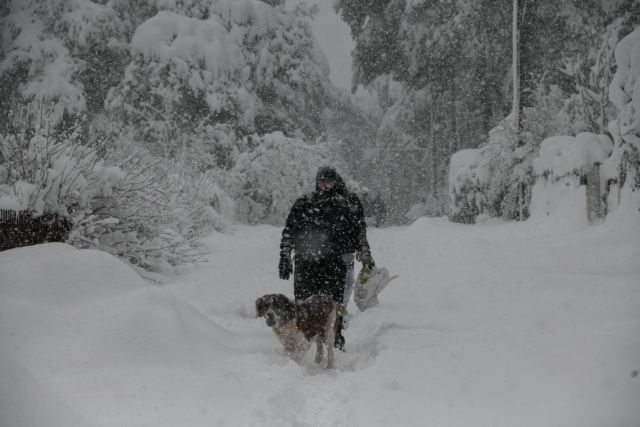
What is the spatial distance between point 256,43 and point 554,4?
10.6 m

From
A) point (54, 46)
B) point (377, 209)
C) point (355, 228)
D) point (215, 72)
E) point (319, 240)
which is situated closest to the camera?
point (319, 240)

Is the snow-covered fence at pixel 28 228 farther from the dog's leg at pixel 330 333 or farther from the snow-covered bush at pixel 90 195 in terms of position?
the dog's leg at pixel 330 333

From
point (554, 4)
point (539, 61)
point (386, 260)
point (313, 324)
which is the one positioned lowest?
point (386, 260)

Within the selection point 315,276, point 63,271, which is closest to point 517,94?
point 315,276

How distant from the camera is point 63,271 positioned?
4.55 metres

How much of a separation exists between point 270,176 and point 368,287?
11898 millimetres

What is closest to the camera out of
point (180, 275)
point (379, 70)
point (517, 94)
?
point (180, 275)

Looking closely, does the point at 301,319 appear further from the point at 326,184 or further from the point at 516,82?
the point at 516,82

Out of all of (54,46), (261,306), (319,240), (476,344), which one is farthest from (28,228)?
(54,46)

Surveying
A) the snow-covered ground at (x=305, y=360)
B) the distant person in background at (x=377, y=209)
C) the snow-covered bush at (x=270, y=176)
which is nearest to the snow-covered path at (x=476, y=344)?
the snow-covered ground at (x=305, y=360)

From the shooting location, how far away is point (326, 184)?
495cm

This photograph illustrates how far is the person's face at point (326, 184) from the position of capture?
194 inches

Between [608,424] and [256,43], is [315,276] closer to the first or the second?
[608,424]

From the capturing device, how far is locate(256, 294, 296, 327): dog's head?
4.54 metres
